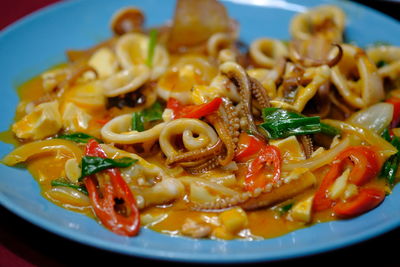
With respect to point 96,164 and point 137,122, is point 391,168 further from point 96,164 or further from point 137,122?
point 96,164

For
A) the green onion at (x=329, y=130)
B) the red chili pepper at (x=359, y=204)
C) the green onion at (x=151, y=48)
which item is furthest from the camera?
the green onion at (x=151, y=48)

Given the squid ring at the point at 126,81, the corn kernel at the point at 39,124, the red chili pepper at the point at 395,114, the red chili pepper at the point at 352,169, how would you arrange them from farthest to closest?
the squid ring at the point at 126,81
the red chili pepper at the point at 395,114
the corn kernel at the point at 39,124
the red chili pepper at the point at 352,169

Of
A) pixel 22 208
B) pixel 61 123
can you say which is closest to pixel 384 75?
pixel 61 123

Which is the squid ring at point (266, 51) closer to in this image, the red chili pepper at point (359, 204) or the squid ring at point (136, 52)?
the squid ring at point (136, 52)

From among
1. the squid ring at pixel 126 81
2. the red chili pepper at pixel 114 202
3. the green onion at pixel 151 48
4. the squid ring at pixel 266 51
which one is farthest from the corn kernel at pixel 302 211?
the green onion at pixel 151 48

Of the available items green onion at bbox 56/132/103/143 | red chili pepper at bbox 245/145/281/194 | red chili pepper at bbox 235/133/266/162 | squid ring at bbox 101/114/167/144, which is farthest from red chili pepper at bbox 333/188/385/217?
green onion at bbox 56/132/103/143

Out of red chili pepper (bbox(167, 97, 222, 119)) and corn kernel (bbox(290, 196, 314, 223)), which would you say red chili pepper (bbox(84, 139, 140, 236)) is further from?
corn kernel (bbox(290, 196, 314, 223))
